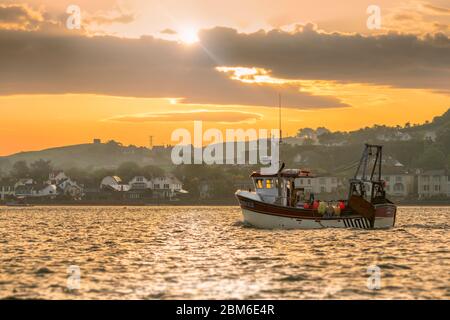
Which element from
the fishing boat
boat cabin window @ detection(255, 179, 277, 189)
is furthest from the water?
boat cabin window @ detection(255, 179, 277, 189)

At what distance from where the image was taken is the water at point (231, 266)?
126 ft

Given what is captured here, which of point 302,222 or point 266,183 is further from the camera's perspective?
point 266,183

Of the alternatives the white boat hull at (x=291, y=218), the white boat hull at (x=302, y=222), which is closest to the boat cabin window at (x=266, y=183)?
the white boat hull at (x=291, y=218)

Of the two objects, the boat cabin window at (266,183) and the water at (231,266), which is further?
the boat cabin window at (266,183)

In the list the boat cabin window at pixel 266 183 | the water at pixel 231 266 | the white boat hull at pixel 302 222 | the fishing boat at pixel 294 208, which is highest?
the boat cabin window at pixel 266 183

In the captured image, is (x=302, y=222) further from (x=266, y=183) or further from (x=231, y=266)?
(x=231, y=266)

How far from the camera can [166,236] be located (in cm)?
8306

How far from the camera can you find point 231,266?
48.9 m

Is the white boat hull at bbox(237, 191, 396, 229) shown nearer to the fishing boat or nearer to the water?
the fishing boat

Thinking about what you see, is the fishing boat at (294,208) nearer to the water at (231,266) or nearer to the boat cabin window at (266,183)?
the boat cabin window at (266,183)

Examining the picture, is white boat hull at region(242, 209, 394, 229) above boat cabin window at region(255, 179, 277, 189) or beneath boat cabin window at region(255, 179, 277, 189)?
beneath

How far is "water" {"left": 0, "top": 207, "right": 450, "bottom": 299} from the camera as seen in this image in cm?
3831

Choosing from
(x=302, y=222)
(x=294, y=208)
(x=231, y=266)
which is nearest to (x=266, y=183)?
(x=294, y=208)
